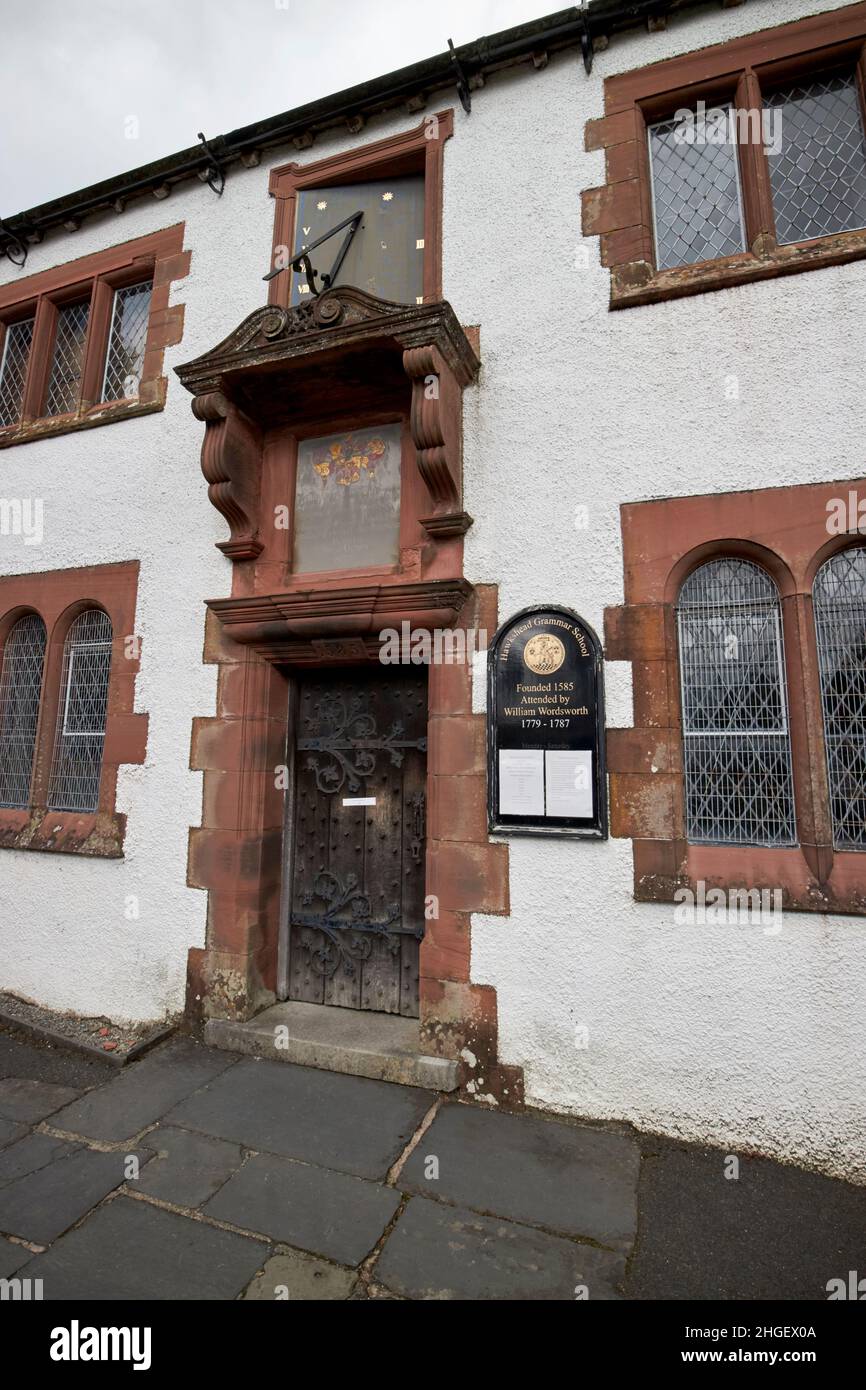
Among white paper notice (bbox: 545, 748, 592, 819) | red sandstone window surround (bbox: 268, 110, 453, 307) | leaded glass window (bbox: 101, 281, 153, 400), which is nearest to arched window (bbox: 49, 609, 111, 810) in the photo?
leaded glass window (bbox: 101, 281, 153, 400)

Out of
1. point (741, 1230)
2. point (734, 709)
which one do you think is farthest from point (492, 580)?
point (741, 1230)

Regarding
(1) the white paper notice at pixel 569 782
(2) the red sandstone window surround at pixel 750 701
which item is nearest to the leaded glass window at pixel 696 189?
(2) the red sandstone window surround at pixel 750 701

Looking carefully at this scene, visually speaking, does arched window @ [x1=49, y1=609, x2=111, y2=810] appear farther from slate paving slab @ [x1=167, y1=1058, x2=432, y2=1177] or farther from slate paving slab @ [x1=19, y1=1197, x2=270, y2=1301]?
slate paving slab @ [x1=19, y1=1197, x2=270, y2=1301]

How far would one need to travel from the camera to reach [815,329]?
11.7ft

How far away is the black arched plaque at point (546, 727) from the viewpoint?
3.62 meters

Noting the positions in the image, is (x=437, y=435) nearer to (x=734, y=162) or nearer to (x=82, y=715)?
(x=734, y=162)

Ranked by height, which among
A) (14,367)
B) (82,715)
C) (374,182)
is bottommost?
(82,715)

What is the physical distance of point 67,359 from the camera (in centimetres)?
606

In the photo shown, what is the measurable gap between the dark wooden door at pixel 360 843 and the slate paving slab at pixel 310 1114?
2.20 ft

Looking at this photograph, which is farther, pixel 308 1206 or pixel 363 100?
pixel 363 100

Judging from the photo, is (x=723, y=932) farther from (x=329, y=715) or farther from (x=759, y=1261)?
(x=329, y=715)

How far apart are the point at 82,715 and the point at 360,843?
8.38 ft

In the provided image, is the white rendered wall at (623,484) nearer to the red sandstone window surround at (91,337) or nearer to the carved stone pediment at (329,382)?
the carved stone pediment at (329,382)
